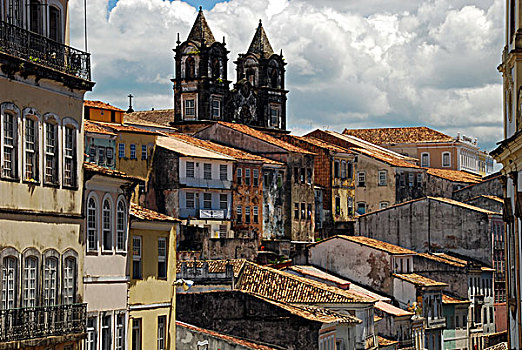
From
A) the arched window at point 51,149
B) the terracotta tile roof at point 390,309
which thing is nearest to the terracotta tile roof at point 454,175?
the terracotta tile roof at point 390,309

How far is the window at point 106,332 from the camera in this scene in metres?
38.7

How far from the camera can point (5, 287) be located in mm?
33000

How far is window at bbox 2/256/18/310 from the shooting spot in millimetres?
32938

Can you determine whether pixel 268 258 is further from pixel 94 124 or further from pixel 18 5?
pixel 18 5

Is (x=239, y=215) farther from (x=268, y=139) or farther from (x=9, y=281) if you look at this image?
(x=9, y=281)

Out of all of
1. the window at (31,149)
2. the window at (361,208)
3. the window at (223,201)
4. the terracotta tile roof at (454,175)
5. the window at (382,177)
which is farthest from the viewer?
the terracotta tile roof at (454,175)

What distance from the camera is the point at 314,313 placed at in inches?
2347

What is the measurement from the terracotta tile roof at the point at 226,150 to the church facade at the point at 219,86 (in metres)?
16.4

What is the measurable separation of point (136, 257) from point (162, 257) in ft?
7.48

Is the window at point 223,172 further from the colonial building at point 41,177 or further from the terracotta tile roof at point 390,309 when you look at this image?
the colonial building at point 41,177

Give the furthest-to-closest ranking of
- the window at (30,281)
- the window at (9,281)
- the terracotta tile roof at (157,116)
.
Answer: the terracotta tile roof at (157,116)
the window at (30,281)
the window at (9,281)

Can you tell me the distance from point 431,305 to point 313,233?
2628 centimetres

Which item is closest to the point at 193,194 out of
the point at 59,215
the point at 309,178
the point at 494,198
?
the point at 309,178

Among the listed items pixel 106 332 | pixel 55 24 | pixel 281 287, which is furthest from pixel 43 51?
pixel 281 287
